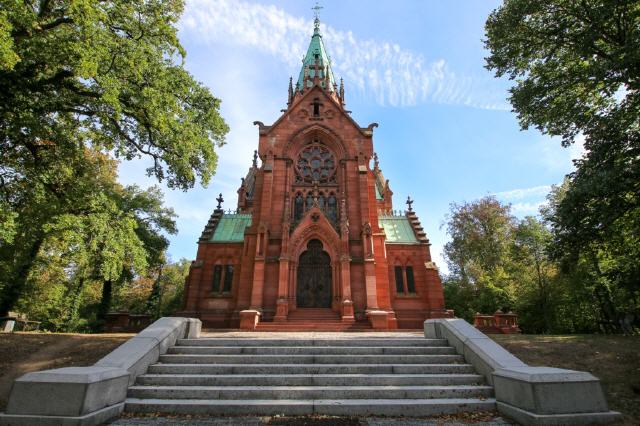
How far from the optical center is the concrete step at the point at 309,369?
695 centimetres

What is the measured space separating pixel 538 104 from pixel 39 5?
61.5 feet

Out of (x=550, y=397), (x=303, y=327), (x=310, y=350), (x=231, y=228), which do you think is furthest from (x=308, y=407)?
(x=231, y=228)

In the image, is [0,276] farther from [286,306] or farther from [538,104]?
[538,104]

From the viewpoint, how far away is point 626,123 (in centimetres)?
997

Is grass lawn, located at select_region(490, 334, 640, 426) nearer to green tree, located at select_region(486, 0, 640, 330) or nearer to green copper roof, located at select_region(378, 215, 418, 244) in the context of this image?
green tree, located at select_region(486, 0, 640, 330)

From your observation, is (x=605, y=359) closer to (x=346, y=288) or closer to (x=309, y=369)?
(x=309, y=369)

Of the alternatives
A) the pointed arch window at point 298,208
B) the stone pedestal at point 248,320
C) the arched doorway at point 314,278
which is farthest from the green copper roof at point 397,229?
the stone pedestal at point 248,320

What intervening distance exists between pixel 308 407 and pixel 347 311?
1132cm

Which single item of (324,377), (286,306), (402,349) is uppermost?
(286,306)

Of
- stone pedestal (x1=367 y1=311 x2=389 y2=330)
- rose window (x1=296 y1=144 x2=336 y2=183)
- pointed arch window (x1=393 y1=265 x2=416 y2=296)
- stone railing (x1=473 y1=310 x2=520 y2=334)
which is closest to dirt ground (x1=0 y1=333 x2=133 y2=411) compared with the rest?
stone pedestal (x1=367 y1=311 x2=389 y2=330)

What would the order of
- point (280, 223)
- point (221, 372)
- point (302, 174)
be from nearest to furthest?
1. point (221, 372)
2. point (280, 223)
3. point (302, 174)

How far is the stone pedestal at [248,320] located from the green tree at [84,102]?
6.87m

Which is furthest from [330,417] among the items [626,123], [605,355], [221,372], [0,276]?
[0,276]

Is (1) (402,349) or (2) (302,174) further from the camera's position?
(2) (302,174)
